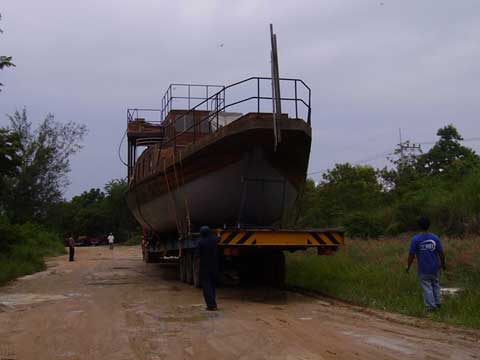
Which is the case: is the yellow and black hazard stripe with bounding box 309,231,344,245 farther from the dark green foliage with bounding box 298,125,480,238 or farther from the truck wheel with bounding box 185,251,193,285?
the dark green foliage with bounding box 298,125,480,238

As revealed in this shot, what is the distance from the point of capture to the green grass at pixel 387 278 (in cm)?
881

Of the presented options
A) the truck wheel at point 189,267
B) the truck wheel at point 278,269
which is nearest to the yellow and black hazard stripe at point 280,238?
the truck wheel at point 278,269

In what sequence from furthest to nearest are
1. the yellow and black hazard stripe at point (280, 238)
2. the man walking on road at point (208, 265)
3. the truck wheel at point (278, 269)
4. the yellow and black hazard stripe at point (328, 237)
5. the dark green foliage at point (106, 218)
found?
the dark green foliage at point (106, 218), the truck wheel at point (278, 269), the yellow and black hazard stripe at point (328, 237), the yellow and black hazard stripe at point (280, 238), the man walking on road at point (208, 265)

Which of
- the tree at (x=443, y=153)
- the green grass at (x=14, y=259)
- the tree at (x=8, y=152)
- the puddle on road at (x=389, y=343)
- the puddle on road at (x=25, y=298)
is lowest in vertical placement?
the puddle on road at (x=389, y=343)

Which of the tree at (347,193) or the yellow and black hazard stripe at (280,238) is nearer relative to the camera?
the yellow and black hazard stripe at (280,238)

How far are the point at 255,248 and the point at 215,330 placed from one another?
3927 millimetres

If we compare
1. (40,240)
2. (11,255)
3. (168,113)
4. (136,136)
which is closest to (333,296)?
(168,113)

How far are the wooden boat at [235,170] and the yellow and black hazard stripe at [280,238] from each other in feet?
4.33

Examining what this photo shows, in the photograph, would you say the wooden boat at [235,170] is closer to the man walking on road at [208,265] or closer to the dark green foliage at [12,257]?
the man walking on road at [208,265]

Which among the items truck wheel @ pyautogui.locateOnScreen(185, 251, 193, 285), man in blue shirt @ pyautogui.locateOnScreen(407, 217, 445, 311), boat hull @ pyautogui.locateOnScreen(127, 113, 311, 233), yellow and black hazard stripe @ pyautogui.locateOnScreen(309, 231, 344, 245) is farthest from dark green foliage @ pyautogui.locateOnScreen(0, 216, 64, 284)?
man in blue shirt @ pyautogui.locateOnScreen(407, 217, 445, 311)

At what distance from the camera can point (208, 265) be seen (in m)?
10.0

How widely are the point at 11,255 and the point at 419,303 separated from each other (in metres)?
16.3

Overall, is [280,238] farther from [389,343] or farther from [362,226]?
[362,226]

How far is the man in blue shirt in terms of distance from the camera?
28.8 ft
